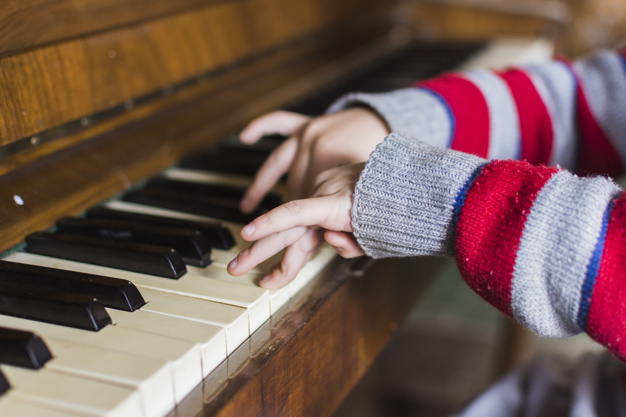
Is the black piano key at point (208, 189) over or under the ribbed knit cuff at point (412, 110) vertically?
under

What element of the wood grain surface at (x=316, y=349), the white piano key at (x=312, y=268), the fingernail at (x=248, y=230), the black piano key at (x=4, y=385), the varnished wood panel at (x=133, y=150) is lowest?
the wood grain surface at (x=316, y=349)

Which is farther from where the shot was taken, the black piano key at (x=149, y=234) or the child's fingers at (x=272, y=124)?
the child's fingers at (x=272, y=124)

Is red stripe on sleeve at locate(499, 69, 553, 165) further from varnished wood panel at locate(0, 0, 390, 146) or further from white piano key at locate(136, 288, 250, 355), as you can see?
white piano key at locate(136, 288, 250, 355)

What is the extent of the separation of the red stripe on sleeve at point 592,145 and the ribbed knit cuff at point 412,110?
12.0 inches

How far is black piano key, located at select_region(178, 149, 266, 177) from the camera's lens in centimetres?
90

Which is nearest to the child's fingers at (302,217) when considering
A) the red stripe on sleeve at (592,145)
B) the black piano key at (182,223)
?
the black piano key at (182,223)

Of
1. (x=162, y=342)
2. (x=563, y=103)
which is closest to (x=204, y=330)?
(x=162, y=342)

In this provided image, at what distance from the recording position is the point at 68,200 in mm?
736

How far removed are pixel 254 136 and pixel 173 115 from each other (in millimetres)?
178

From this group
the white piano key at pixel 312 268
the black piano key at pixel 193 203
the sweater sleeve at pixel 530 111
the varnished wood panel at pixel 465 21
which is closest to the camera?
the white piano key at pixel 312 268

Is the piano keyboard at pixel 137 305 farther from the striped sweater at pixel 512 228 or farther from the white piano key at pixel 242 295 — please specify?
the striped sweater at pixel 512 228

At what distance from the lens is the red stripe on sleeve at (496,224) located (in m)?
0.58

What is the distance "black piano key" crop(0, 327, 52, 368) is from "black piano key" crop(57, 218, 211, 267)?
20 centimetres

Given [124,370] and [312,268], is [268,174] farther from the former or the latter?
[124,370]
